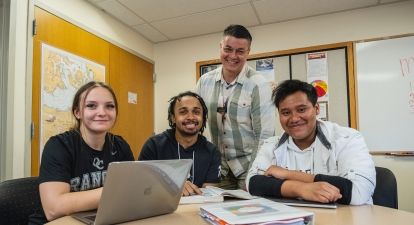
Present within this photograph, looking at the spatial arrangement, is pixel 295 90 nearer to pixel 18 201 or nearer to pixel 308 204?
pixel 308 204

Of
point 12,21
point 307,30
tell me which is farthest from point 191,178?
point 307,30

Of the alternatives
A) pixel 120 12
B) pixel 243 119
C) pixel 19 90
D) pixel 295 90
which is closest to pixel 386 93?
pixel 243 119

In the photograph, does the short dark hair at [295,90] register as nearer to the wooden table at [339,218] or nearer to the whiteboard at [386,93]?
the wooden table at [339,218]

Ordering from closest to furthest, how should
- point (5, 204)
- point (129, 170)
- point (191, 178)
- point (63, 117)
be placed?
point (129, 170) < point (5, 204) < point (191, 178) < point (63, 117)

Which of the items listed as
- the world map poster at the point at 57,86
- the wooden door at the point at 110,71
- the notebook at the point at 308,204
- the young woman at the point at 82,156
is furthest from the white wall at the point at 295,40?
the young woman at the point at 82,156

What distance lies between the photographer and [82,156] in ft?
4.07

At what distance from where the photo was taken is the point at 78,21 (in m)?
2.56

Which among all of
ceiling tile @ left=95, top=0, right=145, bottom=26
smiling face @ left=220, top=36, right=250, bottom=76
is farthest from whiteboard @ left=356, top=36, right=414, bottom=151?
ceiling tile @ left=95, top=0, right=145, bottom=26

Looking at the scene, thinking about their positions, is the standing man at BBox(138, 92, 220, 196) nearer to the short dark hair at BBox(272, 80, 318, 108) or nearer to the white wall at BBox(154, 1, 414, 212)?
the short dark hair at BBox(272, 80, 318, 108)

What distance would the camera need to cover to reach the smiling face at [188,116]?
170 cm

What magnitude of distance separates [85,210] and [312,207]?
2.52ft

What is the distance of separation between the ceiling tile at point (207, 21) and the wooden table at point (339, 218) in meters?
2.21

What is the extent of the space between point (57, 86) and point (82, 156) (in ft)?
4.21

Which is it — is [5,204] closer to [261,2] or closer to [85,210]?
[85,210]
